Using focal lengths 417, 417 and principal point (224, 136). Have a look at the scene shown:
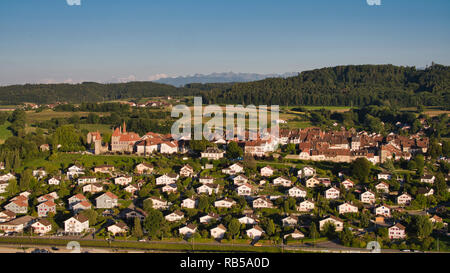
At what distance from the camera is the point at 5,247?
12.3m

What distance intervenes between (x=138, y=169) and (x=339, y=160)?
9678mm

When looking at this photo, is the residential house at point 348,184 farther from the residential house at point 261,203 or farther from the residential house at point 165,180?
the residential house at point 165,180

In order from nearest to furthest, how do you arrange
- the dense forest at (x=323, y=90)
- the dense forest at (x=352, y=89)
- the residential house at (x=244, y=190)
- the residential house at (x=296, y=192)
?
the residential house at (x=296, y=192)
the residential house at (x=244, y=190)
the dense forest at (x=352, y=89)
the dense forest at (x=323, y=90)

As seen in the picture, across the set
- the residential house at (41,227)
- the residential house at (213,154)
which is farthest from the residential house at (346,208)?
the residential house at (41,227)

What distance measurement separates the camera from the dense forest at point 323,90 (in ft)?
136

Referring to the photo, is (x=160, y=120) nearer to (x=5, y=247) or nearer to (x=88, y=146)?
(x=88, y=146)

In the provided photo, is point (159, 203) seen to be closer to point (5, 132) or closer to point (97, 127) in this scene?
point (97, 127)

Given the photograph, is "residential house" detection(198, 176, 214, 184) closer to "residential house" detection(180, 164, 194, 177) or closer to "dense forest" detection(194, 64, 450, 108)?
"residential house" detection(180, 164, 194, 177)

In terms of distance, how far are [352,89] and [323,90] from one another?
3161mm

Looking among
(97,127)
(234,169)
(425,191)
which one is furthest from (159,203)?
(97,127)

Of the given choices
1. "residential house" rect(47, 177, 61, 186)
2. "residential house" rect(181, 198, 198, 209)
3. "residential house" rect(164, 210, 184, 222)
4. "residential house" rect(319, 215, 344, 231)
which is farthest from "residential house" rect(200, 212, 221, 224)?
"residential house" rect(47, 177, 61, 186)

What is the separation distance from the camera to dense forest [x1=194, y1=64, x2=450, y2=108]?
41.2 m

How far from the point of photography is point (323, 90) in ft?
154

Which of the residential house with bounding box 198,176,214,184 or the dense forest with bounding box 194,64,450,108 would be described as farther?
the dense forest with bounding box 194,64,450,108
